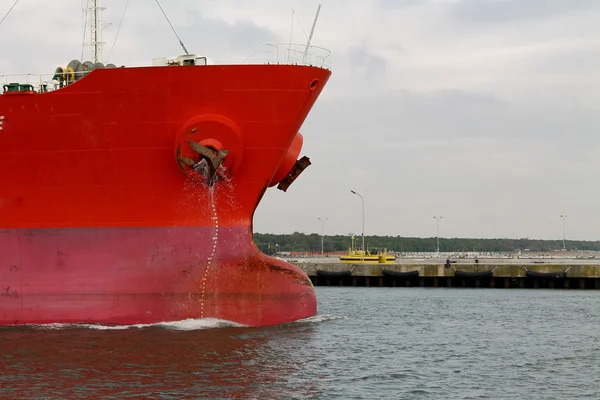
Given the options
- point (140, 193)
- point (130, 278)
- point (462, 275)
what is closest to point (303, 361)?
point (130, 278)

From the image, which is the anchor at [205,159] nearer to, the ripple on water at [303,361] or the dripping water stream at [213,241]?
the dripping water stream at [213,241]

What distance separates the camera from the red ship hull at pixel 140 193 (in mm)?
17781

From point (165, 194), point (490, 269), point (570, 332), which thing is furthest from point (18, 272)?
point (490, 269)

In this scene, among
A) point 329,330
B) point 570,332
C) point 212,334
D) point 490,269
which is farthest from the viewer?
point 490,269

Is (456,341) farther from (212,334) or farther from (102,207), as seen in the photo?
(102,207)

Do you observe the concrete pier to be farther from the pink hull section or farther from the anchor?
the anchor

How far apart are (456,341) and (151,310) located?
696 cm

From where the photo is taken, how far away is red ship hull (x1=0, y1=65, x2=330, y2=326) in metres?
17.8

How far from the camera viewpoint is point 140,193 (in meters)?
18.1

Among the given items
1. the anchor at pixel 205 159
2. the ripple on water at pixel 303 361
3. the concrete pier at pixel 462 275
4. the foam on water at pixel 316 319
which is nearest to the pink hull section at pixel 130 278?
the ripple on water at pixel 303 361

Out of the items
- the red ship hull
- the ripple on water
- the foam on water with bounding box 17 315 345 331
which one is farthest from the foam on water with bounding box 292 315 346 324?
the foam on water with bounding box 17 315 345 331

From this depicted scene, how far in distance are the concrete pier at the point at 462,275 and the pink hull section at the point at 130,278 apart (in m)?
27.4

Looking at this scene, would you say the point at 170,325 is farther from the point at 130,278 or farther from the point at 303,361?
the point at 303,361

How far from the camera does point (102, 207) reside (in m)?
18.2
